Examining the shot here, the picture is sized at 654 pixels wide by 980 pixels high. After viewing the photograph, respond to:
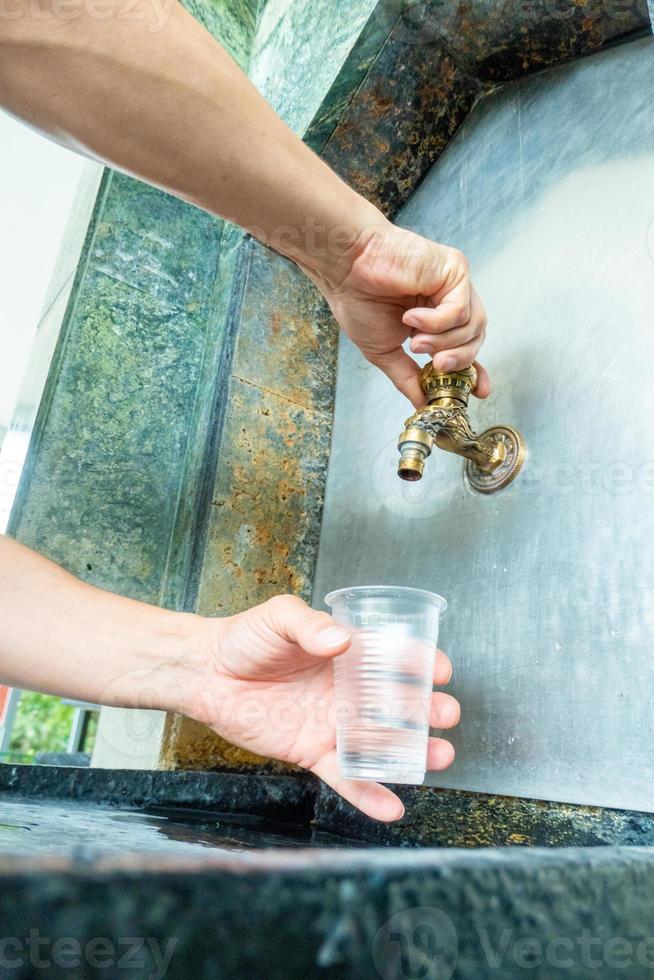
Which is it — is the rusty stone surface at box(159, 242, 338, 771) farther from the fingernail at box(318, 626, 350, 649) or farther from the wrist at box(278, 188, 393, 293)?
the fingernail at box(318, 626, 350, 649)

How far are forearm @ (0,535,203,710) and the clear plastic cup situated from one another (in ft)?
0.82

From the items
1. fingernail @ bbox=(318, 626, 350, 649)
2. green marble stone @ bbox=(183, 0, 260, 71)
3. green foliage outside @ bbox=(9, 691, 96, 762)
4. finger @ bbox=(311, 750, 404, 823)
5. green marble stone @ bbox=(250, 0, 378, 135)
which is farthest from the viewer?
green foliage outside @ bbox=(9, 691, 96, 762)

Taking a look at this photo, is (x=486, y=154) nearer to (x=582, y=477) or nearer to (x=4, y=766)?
(x=582, y=477)

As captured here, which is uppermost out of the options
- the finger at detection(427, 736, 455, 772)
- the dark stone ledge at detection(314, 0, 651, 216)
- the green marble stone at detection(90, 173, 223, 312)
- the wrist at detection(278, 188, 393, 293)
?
the dark stone ledge at detection(314, 0, 651, 216)

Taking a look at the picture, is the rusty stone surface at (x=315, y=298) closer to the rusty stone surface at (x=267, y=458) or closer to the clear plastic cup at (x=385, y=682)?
the rusty stone surface at (x=267, y=458)

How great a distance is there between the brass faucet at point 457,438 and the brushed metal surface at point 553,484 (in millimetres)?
29

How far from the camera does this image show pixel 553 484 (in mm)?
1134

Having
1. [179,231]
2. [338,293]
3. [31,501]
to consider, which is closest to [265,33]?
[179,231]

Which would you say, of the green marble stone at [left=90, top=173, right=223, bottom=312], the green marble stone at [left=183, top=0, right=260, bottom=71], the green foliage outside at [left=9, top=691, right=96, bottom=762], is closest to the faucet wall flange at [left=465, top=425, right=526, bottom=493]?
the green marble stone at [left=90, top=173, right=223, bottom=312]

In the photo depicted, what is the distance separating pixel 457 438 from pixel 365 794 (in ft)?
1.79

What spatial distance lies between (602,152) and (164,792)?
1326 mm

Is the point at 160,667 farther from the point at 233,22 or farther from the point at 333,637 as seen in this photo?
the point at 233,22

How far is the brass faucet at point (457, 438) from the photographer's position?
1.07 meters

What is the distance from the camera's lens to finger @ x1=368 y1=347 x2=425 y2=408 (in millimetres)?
1294
